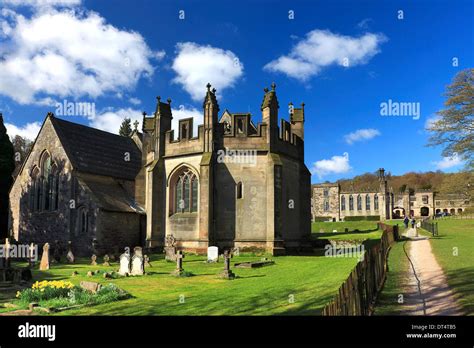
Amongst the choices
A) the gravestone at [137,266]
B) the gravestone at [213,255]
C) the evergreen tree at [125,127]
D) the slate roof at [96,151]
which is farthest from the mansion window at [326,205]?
the gravestone at [137,266]

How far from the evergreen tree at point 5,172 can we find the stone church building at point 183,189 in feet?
6.12

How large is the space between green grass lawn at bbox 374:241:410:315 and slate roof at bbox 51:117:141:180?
25116 mm

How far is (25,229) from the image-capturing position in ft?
113

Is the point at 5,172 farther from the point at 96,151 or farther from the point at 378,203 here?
the point at 378,203

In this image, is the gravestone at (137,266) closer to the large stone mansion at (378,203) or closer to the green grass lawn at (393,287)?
the green grass lawn at (393,287)

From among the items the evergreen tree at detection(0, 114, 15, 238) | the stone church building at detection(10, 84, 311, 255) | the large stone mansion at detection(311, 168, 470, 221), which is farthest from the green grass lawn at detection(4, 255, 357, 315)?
the large stone mansion at detection(311, 168, 470, 221)

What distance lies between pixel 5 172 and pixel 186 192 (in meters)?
20.1

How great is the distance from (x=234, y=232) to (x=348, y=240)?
10008 millimetres

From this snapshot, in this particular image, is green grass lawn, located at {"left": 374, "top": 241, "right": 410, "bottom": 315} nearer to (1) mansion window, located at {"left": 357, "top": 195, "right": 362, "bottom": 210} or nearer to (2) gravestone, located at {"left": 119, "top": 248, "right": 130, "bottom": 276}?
(2) gravestone, located at {"left": 119, "top": 248, "right": 130, "bottom": 276}

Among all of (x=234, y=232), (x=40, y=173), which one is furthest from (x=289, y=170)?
(x=40, y=173)

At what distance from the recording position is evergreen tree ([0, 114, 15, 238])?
35062 mm

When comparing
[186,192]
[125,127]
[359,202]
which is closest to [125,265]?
[186,192]

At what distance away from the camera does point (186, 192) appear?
2777cm
